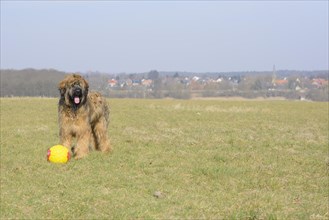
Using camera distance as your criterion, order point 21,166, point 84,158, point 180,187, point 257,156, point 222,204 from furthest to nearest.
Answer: point 257,156 < point 84,158 < point 21,166 < point 180,187 < point 222,204

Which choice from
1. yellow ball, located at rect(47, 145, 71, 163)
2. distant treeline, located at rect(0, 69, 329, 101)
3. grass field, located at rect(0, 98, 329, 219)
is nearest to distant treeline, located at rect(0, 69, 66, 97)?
distant treeline, located at rect(0, 69, 329, 101)

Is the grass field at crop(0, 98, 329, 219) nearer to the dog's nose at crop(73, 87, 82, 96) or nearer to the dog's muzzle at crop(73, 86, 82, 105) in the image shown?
the dog's muzzle at crop(73, 86, 82, 105)

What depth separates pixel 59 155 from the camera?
30.8ft

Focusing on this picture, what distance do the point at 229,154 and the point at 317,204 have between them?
4.06 metres

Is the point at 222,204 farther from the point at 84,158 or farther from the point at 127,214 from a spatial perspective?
the point at 84,158

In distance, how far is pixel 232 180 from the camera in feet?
27.1

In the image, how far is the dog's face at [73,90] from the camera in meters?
9.46

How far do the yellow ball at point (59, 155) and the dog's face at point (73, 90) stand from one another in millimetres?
887

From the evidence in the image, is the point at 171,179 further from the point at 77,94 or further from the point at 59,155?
the point at 77,94

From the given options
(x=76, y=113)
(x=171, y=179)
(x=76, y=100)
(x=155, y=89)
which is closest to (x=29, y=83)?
(x=155, y=89)

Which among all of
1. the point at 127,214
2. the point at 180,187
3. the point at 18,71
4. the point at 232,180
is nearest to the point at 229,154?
the point at 232,180

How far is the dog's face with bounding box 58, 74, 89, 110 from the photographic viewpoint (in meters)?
9.46

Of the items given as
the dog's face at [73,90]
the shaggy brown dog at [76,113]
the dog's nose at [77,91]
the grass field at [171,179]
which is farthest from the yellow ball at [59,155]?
the dog's nose at [77,91]

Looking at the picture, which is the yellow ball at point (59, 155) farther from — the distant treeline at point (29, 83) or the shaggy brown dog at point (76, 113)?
the distant treeline at point (29, 83)
